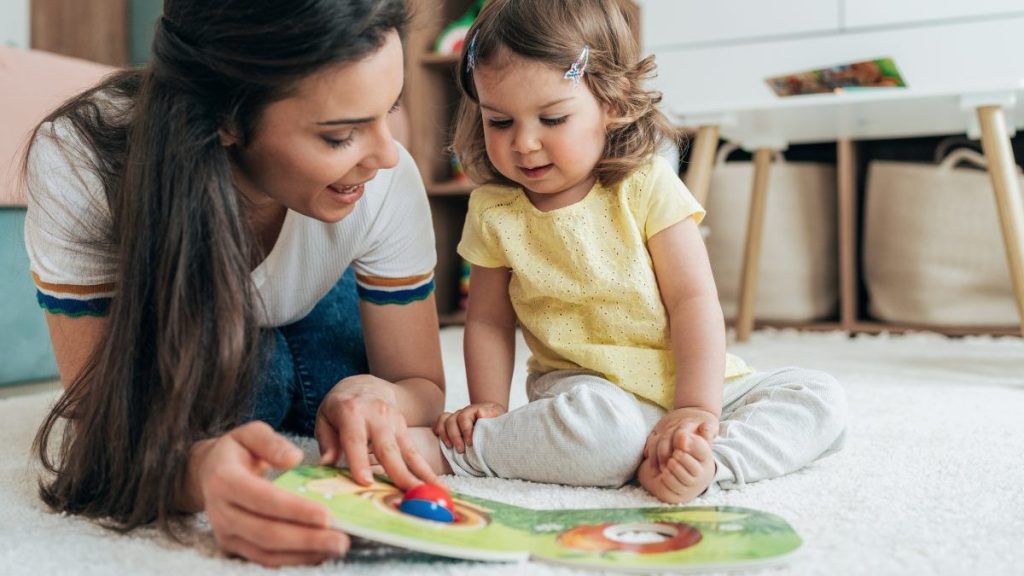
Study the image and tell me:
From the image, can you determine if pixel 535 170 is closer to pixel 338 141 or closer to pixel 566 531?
pixel 338 141

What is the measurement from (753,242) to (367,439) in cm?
139

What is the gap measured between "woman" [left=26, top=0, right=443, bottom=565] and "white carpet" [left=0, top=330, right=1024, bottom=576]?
34 mm

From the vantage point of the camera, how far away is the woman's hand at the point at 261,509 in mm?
555

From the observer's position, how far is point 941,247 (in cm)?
203

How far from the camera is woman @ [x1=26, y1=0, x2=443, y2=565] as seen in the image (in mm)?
650

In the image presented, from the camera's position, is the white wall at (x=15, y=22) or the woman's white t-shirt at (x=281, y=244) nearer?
the woman's white t-shirt at (x=281, y=244)

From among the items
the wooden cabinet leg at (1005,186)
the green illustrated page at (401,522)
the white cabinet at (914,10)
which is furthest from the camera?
the white cabinet at (914,10)

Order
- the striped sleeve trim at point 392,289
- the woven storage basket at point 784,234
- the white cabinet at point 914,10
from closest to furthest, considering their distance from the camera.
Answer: the striped sleeve trim at point 392,289 < the white cabinet at point 914,10 < the woven storage basket at point 784,234

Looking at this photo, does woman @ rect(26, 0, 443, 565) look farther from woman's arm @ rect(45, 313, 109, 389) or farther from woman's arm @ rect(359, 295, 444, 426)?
woman's arm @ rect(359, 295, 444, 426)

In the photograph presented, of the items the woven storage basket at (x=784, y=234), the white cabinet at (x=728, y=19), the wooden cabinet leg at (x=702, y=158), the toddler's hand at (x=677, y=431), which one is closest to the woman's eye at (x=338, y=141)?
the toddler's hand at (x=677, y=431)

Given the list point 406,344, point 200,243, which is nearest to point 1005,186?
point 406,344

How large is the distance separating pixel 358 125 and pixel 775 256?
66.1 inches

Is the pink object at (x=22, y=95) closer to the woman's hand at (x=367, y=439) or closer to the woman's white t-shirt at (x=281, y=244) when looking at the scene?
the woman's white t-shirt at (x=281, y=244)

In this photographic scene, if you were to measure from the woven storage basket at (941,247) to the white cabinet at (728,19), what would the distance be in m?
0.40
